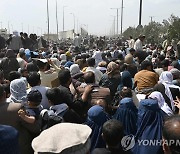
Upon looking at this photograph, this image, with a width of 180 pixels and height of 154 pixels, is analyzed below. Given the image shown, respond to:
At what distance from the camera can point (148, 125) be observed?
4016 millimetres

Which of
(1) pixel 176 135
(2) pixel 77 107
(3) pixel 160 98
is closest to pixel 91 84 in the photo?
(2) pixel 77 107

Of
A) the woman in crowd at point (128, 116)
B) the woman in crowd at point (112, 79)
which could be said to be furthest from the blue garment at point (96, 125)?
the woman in crowd at point (112, 79)

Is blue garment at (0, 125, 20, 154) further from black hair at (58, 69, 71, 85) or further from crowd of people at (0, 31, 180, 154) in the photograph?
black hair at (58, 69, 71, 85)

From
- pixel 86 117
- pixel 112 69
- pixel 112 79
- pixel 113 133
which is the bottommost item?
pixel 86 117

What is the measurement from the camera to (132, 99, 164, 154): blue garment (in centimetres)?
388

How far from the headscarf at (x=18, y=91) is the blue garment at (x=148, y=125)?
156 centimetres

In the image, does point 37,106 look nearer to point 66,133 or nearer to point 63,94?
point 63,94

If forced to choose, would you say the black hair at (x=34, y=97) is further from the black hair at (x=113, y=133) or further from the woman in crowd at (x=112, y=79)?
the woman in crowd at (x=112, y=79)

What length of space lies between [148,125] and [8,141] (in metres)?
2.42

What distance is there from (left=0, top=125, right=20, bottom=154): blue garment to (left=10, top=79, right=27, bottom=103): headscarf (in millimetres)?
2472

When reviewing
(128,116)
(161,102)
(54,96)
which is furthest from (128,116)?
(54,96)

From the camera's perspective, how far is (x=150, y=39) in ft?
94.5

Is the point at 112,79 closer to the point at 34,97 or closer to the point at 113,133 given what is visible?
the point at 34,97

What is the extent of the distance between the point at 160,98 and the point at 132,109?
46cm
